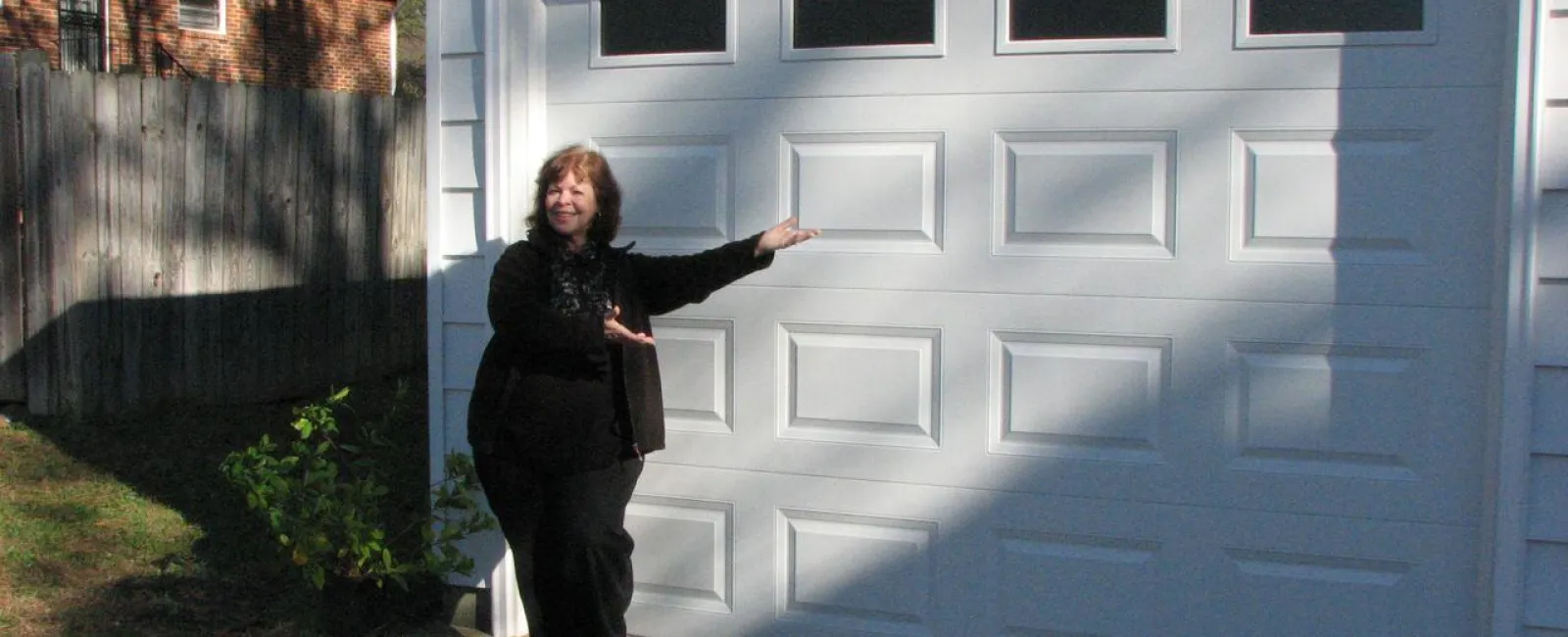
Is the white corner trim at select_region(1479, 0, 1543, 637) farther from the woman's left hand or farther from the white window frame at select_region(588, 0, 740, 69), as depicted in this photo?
the white window frame at select_region(588, 0, 740, 69)

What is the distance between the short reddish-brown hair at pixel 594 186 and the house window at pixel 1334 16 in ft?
5.75

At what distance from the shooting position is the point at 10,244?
23.7 ft

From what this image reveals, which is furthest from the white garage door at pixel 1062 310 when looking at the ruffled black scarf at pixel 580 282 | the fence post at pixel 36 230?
the fence post at pixel 36 230

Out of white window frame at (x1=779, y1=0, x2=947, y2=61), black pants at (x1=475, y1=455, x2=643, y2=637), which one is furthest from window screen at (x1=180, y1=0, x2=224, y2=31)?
black pants at (x1=475, y1=455, x2=643, y2=637)

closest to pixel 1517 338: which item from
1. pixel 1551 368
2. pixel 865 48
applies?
pixel 1551 368

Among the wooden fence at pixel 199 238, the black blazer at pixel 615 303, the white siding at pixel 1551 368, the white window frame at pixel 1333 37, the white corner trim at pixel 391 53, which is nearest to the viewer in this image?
the white siding at pixel 1551 368

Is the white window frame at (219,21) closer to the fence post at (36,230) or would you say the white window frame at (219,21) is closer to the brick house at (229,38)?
the brick house at (229,38)

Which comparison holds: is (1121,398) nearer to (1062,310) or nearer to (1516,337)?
(1062,310)

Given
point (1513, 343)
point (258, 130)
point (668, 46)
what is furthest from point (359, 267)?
point (1513, 343)

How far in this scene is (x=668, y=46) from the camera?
463 cm

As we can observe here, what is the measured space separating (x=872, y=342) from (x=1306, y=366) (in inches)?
46.4

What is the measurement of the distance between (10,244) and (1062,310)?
543cm

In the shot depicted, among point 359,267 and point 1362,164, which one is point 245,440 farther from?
point 1362,164

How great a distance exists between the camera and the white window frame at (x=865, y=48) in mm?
4238
